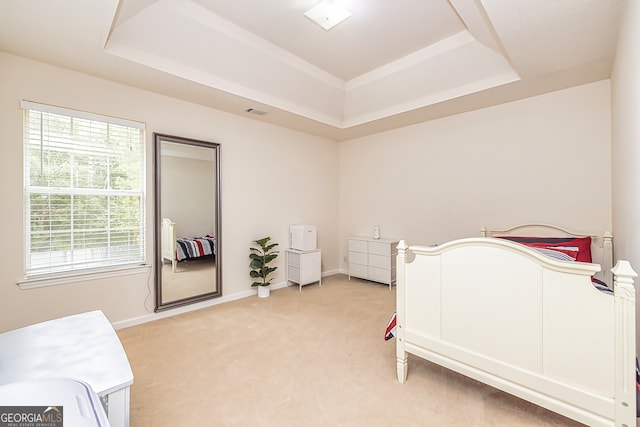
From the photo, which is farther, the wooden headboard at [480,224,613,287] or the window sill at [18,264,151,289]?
the wooden headboard at [480,224,613,287]

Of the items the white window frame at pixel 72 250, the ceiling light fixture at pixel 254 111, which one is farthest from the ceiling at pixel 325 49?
the white window frame at pixel 72 250

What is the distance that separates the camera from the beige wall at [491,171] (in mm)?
2842

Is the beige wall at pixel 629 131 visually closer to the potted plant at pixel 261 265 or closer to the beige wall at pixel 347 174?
the beige wall at pixel 347 174

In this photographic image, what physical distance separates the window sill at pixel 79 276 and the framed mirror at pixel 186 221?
200mm

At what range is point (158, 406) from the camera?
170 centimetres

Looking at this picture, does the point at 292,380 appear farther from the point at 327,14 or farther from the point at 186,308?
the point at 327,14

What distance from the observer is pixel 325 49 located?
3.07 m

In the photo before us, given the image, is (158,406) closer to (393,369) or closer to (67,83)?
(393,369)

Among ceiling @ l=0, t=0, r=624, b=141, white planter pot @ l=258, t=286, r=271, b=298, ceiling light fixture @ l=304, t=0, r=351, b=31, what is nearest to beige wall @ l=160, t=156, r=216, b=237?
ceiling @ l=0, t=0, r=624, b=141

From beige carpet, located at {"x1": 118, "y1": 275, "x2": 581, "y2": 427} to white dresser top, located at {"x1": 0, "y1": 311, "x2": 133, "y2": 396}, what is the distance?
23.0 inches

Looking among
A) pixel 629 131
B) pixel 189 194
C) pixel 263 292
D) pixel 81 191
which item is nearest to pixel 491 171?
pixel 629 131

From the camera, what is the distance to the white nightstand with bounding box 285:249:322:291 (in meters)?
4.03

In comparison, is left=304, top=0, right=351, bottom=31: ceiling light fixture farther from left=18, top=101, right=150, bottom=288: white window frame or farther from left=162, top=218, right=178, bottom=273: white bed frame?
left=162, top=218, right=178, bottom=273: white bed frame

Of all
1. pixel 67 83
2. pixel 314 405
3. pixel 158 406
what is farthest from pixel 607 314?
pixel 67 83
